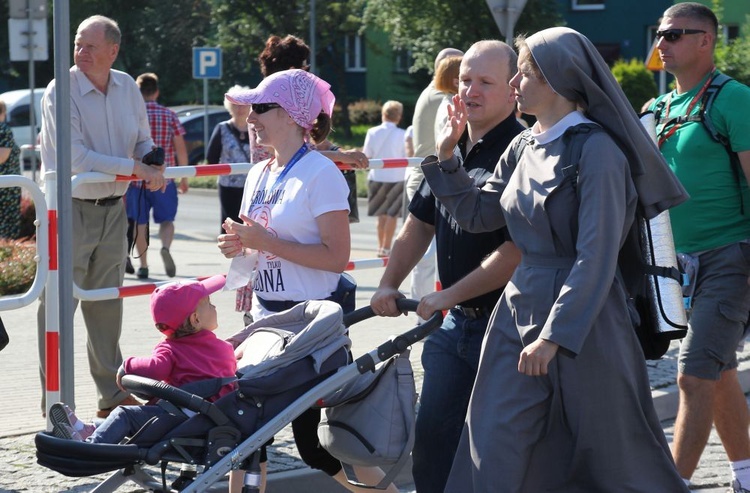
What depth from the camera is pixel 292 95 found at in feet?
15.2

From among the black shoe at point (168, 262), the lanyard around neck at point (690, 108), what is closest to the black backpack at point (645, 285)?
the lanyard around neck at point (690, 108)

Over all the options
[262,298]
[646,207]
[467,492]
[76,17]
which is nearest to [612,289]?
[646,207]

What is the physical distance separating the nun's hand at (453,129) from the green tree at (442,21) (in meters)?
34.6

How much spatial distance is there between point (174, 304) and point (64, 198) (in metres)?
1.51

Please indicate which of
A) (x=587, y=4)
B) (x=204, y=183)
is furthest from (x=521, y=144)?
(x=587, y=4)

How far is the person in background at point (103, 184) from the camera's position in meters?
6.25

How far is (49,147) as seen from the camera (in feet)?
19.5

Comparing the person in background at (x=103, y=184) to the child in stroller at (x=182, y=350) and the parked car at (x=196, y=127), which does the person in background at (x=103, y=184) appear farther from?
the parked car at (x=196, y=127)

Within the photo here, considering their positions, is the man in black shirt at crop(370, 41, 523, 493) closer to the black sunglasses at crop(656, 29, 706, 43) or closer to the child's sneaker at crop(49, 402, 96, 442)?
the child's sneaker at crop(49, 402, 96, 442)

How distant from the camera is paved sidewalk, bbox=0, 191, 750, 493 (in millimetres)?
5309

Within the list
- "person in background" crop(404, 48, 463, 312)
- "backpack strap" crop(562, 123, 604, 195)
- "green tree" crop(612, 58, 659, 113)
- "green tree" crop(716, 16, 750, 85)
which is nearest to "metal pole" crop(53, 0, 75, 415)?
"backpack strap" crop(562, 123, 604, 195)

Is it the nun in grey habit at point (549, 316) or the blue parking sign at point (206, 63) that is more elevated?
the blue parking sign at point (206, 63)

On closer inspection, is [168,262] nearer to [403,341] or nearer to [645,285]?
[403,341]

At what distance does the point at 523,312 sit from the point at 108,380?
3.14 meters
